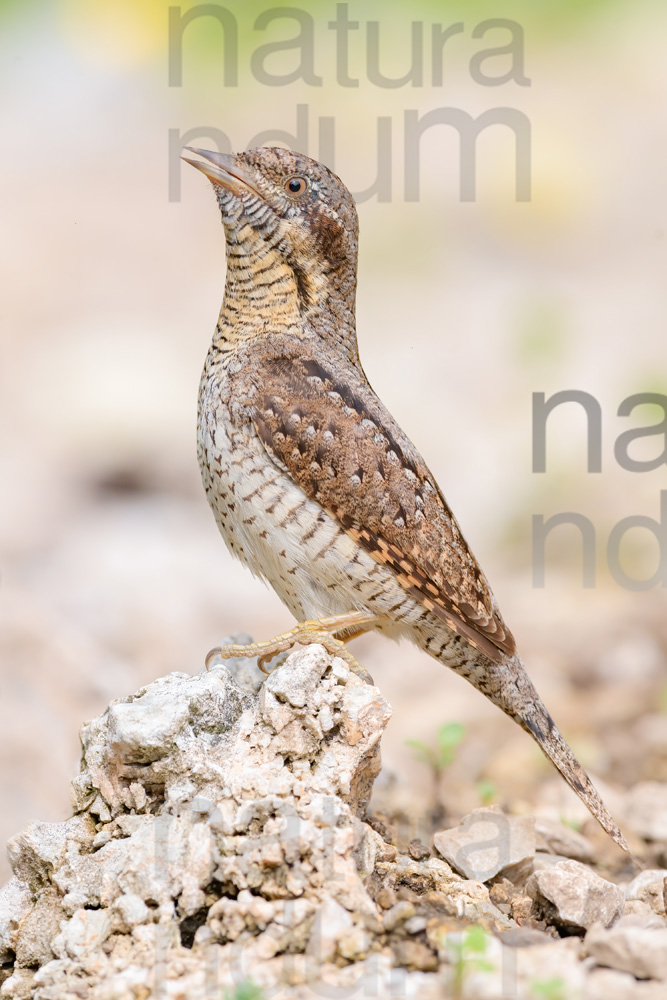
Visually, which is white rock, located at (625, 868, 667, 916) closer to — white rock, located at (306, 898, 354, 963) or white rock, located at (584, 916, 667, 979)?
white rock, located at (584, 916, 667, 979)

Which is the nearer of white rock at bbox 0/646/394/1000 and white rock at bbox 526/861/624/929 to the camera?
white rock at bbox 0/646/394/1000

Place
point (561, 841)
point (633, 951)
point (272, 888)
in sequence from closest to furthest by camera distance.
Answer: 1. point (633, 951)
2. point (272, 888)
3. point (561, 841)

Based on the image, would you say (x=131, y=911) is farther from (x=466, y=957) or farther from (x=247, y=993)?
(x=466, y=957)

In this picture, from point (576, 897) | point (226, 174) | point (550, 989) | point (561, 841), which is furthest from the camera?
point (561, 841)

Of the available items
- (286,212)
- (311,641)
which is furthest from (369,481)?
(286,212)

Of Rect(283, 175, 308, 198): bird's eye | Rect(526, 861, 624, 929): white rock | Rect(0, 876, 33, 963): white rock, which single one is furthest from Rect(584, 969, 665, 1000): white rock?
Rect(283, 175, 308, 198): bird's eye

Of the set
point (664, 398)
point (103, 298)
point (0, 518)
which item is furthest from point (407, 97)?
point (0, 518)
